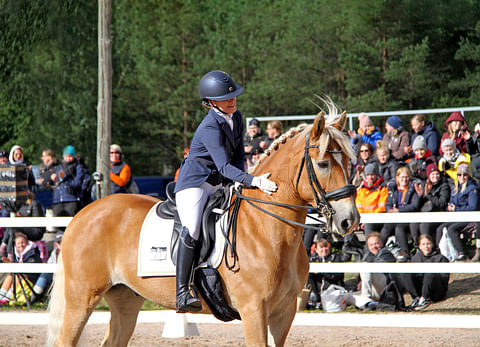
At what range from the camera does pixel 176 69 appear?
104ft

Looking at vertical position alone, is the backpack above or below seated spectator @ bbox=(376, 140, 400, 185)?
below

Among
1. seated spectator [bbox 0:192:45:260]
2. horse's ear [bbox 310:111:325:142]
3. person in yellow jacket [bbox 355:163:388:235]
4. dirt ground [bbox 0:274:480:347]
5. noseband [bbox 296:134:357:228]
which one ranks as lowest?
dirt ground [bbox 0:274:480:347]

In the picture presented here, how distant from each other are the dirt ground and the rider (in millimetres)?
2866

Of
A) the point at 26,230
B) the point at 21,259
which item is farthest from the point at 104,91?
the point at 21,259

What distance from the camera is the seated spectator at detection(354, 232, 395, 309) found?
349 inches

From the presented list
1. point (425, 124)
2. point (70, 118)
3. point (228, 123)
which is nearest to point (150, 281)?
point (228, 123)

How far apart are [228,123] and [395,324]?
3728 millimetres

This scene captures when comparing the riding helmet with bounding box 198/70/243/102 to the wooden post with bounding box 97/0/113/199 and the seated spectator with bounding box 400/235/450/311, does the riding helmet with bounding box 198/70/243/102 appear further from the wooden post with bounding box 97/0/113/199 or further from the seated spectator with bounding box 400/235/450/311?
the wooden post with bounding box 97/0/113/199

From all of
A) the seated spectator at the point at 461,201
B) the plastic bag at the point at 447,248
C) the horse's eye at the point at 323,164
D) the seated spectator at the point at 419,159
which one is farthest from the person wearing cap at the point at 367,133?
the horse's eye at the point at 323,164

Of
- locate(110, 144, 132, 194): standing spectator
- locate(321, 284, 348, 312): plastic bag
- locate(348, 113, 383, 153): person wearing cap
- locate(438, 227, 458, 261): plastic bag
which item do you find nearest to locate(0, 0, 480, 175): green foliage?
locate(110, 144, 132, 194): standing spectator

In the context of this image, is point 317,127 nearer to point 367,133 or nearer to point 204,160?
point 204,160

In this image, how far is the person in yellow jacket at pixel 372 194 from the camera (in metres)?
9.63

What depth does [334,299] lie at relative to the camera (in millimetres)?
8953

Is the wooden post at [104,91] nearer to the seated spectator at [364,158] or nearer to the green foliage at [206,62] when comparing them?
the seated spectator at [364,158]
